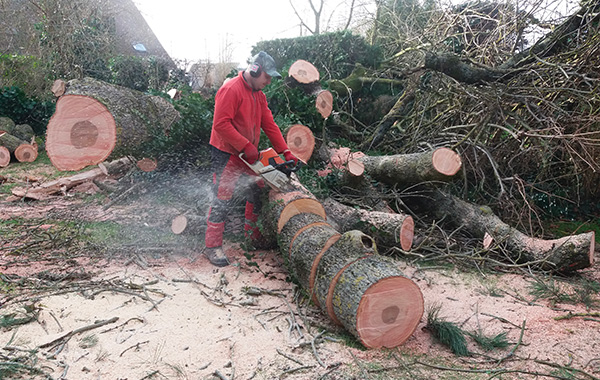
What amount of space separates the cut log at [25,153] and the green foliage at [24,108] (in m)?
1.94

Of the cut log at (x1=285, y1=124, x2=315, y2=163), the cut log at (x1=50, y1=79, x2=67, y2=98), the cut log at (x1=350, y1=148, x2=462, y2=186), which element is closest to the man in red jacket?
the cut log at (x1=285, y1=124, x2=315, y2=163)

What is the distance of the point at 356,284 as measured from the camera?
2273 mm

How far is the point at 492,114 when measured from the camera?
4484 millimetres

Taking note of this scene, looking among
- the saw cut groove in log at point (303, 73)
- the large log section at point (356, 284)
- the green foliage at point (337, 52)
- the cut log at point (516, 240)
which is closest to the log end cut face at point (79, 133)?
the large log section at point (356, 284)

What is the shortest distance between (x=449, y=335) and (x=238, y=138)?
89.8 inches

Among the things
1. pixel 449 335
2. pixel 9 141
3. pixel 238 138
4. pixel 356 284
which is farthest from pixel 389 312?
pixel 9 141

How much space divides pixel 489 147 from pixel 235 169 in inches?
138

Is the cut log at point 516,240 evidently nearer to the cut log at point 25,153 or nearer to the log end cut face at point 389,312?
the log end cut face at point 389,312

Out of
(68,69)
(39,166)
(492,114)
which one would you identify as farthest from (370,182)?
(68,69)

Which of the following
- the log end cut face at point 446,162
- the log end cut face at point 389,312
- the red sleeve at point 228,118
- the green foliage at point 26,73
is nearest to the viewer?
the log end cut face at point 389,312

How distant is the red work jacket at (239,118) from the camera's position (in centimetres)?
335

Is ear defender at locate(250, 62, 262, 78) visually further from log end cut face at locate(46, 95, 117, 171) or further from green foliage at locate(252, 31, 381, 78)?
green foliage at locate(252, 31, 381, 78)

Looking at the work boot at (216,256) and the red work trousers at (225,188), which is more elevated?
the red work trousers at (225,188)

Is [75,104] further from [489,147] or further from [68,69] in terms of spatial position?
[68,69]
